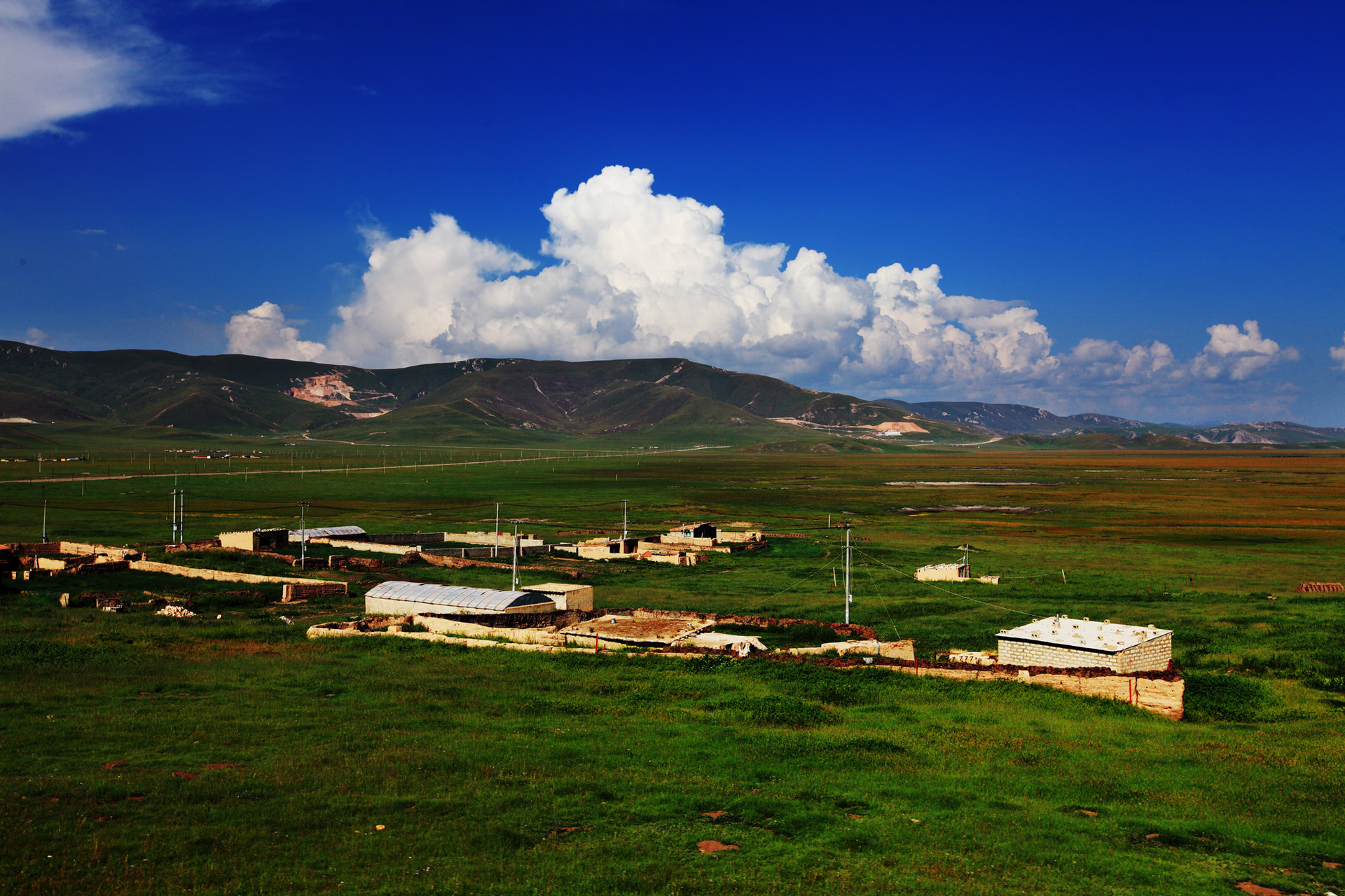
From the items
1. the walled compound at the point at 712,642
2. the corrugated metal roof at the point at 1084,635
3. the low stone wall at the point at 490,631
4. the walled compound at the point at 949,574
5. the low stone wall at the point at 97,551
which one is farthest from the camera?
the walled compound at the point at 949,574

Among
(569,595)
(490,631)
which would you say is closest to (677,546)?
(569,595)

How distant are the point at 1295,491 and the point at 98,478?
181730 mm

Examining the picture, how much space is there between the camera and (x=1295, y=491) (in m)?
127

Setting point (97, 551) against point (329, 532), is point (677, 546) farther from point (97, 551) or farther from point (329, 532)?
point (97, 551)

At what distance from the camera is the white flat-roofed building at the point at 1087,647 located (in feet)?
84.5

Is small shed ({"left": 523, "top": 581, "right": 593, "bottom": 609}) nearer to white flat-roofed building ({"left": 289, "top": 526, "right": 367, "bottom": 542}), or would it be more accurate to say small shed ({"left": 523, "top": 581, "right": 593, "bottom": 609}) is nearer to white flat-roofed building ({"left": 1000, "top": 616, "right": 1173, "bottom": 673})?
Result: white flat-roofed building ({"left": 1000, "top": 616, "right": 1173, "bottom": 673})

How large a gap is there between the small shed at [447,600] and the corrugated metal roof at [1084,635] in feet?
62.5

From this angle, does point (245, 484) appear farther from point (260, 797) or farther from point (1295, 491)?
point (1295, 491)

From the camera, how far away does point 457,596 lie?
37594 mm

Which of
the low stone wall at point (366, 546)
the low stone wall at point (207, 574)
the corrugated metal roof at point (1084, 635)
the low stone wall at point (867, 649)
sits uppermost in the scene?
the corrugated metal roof at point (1084, 635)

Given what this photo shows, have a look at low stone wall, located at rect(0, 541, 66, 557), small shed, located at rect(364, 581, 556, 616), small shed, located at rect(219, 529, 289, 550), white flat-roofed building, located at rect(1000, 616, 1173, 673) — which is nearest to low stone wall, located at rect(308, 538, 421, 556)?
small shed, located at rect(219, 529, 289, 550)

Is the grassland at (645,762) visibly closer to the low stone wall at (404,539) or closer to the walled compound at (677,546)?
the walled compound at (677,546)

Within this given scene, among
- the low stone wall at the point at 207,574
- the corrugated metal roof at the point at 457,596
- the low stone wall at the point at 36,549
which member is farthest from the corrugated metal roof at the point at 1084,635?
the low stone wall at the point at 36,549

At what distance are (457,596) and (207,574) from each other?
1861 centimetres
